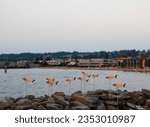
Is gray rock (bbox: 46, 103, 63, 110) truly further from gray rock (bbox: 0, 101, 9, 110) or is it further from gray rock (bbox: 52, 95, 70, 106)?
gray rock (bbox: 0, 101, 9, 110)

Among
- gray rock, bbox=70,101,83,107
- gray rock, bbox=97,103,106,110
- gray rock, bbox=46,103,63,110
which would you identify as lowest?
gray rock, bbox=97,103,106,110

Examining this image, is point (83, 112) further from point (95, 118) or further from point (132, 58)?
point (132, 58)

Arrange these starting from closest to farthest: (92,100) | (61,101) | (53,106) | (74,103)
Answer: (53,106) → (74,103) → (61,101) → (92,100)

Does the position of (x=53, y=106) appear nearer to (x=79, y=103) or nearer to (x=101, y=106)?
(x=79, y=103)

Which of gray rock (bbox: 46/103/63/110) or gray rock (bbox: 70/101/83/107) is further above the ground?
gray rock (bbox: 70/101/83/107)

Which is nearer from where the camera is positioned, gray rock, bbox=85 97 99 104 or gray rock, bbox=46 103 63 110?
gray rock, bbox=46 103 63 110

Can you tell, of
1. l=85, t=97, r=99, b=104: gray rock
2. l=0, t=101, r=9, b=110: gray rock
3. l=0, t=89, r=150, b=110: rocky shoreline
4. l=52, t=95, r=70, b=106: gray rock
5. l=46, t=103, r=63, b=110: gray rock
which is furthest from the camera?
l=85, t=97, r=99, b=104: gray rock

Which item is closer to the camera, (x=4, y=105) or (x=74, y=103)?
(x=74, y=103)

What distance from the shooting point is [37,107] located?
696 centimetres

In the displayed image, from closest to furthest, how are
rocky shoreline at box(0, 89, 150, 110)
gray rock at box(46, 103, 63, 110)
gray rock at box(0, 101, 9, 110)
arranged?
gray rock at box(46, 103, 63, 110) < rocky shoreline at box(0, 89, 150, 110) < gray rock at box(0, 101, 9, 110)

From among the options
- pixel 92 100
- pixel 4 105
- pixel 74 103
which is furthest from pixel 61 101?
pixel 4 105

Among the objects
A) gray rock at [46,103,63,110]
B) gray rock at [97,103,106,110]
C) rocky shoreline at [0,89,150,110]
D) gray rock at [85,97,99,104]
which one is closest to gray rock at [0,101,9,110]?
rocky shoreline at [0,89,150,110]

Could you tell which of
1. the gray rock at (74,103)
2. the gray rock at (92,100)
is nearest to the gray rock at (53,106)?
the gray rock at (74,103)

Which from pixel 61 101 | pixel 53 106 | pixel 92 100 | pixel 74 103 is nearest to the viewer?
pixel 53 106
